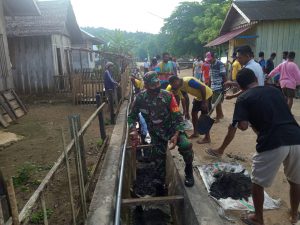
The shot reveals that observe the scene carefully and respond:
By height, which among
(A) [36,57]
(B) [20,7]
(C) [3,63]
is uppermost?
(B) [20,7]

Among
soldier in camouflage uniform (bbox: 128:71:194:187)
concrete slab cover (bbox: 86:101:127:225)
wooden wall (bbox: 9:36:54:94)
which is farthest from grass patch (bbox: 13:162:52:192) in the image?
wooden wall (bbox: 9:36:54:94)

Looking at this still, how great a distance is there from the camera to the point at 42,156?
5.63 metres

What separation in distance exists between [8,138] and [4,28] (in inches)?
168

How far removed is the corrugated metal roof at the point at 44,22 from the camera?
1215cm

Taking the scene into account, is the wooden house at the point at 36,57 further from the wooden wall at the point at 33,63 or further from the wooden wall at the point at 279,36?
the wooden wall at the point at 279,36

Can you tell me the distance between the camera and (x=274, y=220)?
3.37 m

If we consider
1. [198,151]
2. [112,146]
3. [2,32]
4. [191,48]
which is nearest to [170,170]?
[198,151]

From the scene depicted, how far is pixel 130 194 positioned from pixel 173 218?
82 centimetres

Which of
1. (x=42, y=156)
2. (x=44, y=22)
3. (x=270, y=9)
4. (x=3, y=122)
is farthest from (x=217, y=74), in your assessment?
(x=44, y=22)

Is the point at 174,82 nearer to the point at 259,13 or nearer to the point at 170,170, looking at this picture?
the point at 170,170

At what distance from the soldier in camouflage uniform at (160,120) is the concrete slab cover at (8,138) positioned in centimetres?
342

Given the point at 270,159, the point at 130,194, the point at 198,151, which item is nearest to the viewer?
the point at 270,159

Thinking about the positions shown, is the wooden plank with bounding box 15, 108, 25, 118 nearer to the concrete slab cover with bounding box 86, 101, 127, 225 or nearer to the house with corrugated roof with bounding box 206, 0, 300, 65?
the concrete slab cover with bounding box 86, 101, 127, 225

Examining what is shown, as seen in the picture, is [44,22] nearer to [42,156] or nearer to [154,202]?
[42,156]
